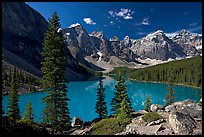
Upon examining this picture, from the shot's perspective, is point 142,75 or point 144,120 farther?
point 142,75

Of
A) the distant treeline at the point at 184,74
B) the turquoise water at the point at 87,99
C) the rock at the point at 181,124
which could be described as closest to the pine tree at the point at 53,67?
the rock at the point at 181,124

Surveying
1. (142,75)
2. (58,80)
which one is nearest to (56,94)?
(58,80)

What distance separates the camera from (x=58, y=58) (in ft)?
74.7

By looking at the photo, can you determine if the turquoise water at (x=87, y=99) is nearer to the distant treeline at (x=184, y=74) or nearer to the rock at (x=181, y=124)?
the distant treeline at (x=184, y=74)

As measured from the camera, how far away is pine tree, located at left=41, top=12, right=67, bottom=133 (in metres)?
22.4

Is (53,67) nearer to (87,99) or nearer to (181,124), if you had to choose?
(181,124)

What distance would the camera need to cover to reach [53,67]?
2259cm

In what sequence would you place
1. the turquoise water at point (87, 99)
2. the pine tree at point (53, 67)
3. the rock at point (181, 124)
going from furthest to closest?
the turquoise water at point (87, 99) → the pine tree at point (53, 67) → the rock at point (181, 124)

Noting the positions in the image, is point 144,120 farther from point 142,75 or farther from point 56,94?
point 142,75

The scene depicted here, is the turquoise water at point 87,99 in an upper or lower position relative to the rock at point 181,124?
lower

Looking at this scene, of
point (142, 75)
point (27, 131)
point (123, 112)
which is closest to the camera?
point (27, 131)

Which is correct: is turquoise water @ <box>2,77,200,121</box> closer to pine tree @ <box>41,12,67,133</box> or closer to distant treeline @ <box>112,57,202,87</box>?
pine tree @ <box>41,12,67,133</box>

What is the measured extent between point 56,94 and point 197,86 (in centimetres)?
11034

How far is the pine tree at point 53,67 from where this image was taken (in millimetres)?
22438
